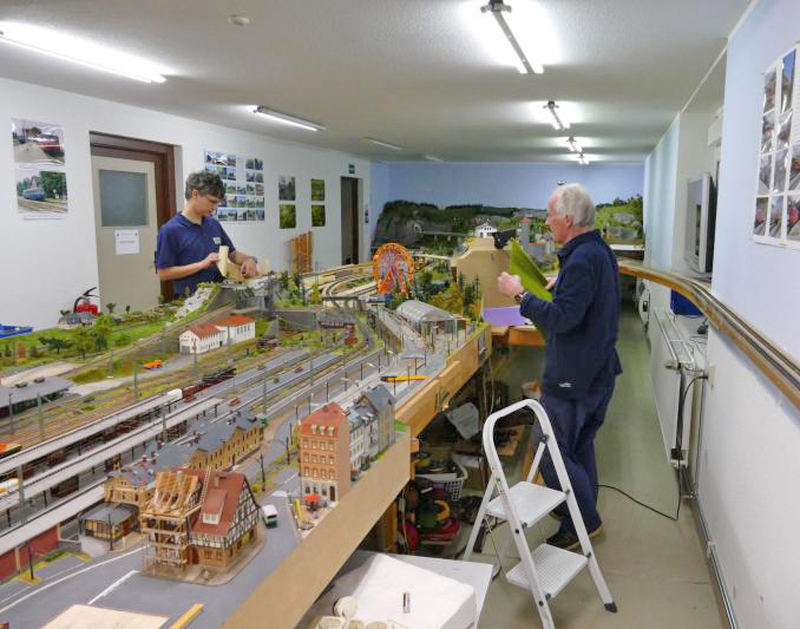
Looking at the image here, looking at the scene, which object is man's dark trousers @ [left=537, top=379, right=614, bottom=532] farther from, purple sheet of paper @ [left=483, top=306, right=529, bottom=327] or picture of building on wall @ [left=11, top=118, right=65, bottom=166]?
picture of building on wall @ [left=11, top=118, right=65, bottom=166]

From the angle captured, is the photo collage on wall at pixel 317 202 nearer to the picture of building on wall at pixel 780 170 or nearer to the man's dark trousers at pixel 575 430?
the man's dark trousers at pixel 575 430

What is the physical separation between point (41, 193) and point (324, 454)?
604cm

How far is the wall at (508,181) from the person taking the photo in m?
17.4

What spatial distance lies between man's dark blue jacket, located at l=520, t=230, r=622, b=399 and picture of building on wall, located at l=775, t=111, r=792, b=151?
3.97 feet

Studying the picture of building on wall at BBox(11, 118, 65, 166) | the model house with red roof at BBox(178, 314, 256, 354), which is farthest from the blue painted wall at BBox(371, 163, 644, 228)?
the model house with red roof at BBox(178, 314, 256, 354)

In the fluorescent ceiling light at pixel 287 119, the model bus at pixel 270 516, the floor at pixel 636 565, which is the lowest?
the floor at pixel 636 565

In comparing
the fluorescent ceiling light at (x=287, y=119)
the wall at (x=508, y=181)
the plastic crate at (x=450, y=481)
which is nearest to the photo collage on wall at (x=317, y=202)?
the fluorescent ceiling light at (x=287, y=119)

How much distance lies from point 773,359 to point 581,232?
5.31 ft

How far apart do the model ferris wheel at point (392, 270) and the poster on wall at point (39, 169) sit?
3.61 meters

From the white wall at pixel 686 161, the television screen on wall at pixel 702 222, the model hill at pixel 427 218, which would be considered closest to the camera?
the television screen on wall at pixel 702 222

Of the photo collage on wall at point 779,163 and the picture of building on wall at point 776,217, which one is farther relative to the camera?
the picture of building on wall at point 776,217

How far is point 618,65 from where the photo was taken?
5789 millimetres

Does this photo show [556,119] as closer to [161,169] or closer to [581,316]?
[161,169]

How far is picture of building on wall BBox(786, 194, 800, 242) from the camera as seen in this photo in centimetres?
259
